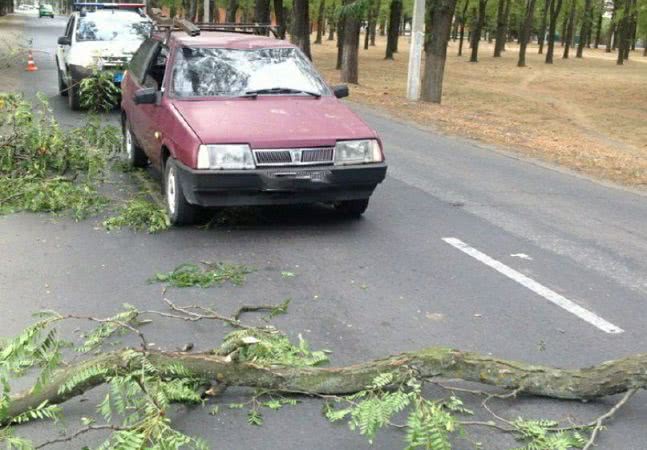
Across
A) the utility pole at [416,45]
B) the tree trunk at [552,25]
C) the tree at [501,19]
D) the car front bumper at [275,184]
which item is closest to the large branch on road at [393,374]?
the car front bumper at [275,184]

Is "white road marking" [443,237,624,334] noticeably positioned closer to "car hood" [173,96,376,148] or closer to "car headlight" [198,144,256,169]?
"car hood" [173,96,376,148]

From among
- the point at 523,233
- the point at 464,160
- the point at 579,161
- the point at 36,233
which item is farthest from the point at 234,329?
the point at 579,161

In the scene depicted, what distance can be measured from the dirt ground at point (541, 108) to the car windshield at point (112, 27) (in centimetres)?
625

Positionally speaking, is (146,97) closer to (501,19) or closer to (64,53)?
(64,53)

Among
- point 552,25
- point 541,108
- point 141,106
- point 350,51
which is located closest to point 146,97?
point 141,106

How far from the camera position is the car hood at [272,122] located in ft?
22.6

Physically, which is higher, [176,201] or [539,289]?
[176,201]

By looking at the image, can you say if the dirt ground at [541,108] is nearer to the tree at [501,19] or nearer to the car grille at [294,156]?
the tree at [501,19]

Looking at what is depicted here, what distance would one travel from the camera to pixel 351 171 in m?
7.10

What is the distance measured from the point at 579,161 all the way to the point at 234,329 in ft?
32.0

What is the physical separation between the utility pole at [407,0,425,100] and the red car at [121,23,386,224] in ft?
43.1

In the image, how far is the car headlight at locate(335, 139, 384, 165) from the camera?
711cm

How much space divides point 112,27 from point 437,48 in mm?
9294

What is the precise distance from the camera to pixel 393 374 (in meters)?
3.93
